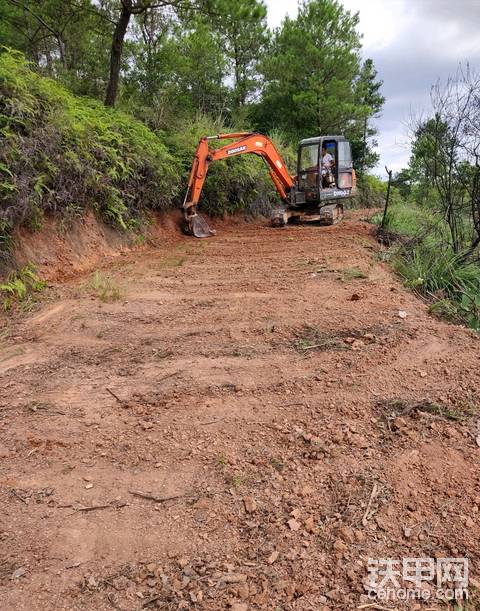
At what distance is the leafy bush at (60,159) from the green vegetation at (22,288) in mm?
401

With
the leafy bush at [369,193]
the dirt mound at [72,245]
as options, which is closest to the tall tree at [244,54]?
the leafy bush at [369,193]

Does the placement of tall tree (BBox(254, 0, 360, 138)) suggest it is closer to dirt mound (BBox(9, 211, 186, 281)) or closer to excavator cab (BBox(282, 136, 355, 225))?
excavator cab (BBox(282, 136, 355, 225))

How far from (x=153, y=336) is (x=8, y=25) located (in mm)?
14307

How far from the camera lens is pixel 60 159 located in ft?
17.9

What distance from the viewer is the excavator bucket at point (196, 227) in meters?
8.41

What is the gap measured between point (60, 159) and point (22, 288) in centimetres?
204

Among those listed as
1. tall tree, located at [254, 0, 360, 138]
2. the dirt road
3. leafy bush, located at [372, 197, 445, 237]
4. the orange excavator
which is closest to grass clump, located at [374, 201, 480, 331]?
the dirt road

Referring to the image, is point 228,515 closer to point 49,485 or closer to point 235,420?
Result: point 235,420

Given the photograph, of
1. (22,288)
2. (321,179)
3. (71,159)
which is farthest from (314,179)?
(22,288)

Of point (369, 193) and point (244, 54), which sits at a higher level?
point (244, 54)

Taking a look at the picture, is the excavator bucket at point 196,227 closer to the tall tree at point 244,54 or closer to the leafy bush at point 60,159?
the leafy bush at point 60,159

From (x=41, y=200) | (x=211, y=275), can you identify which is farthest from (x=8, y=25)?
(x=211, y=275)

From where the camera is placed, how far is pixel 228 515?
199 cm

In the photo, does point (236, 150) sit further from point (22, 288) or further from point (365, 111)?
point (365, 111)
